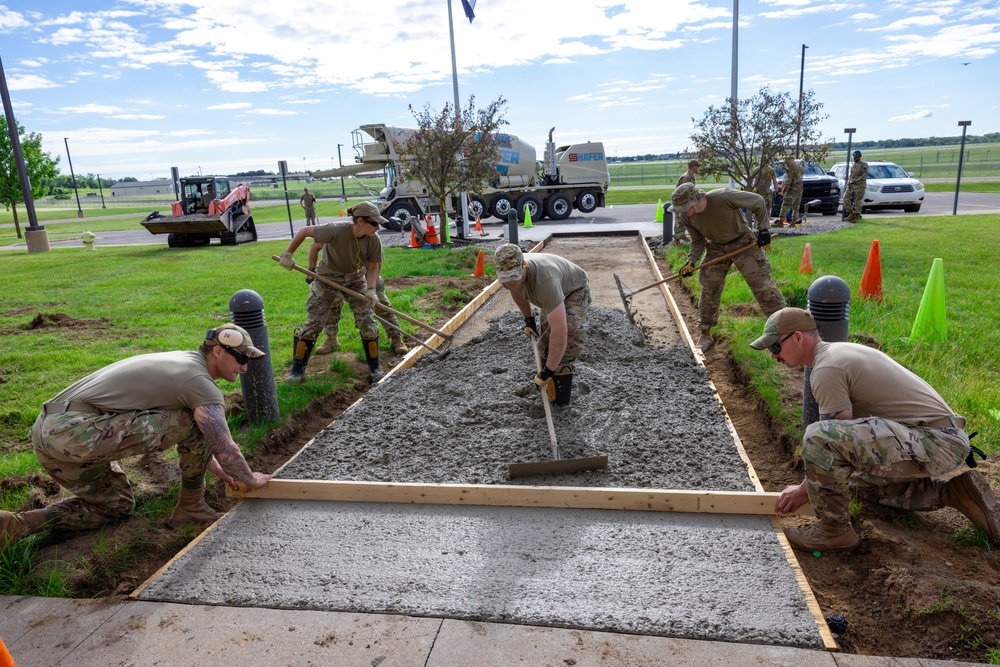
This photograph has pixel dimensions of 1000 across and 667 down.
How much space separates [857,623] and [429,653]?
1.84m

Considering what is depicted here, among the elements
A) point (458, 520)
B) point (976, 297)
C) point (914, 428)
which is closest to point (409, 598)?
point (458, 520)

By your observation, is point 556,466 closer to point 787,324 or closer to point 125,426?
point 787,324

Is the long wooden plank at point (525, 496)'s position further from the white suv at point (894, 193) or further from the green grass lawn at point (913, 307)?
the white suv at point (894, 193)

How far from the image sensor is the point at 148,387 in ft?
11.4

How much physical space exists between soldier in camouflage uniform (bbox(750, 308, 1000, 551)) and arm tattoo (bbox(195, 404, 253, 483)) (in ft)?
9.60

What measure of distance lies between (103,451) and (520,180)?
1976cm

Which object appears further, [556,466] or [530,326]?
[530,326]

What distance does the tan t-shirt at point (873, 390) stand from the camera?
3.14 meters

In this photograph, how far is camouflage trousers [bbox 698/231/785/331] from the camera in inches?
263

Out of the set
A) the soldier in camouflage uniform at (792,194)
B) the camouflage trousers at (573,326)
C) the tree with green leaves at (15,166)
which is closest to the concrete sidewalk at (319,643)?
the camouflage trousers at (573,326)

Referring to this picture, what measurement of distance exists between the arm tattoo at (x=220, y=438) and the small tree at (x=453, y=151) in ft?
42.7

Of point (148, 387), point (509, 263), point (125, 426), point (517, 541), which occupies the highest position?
point (509, 263)

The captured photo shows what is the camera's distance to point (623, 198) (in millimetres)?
33312

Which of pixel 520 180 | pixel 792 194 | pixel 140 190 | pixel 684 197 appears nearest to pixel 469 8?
pixel 520 180
